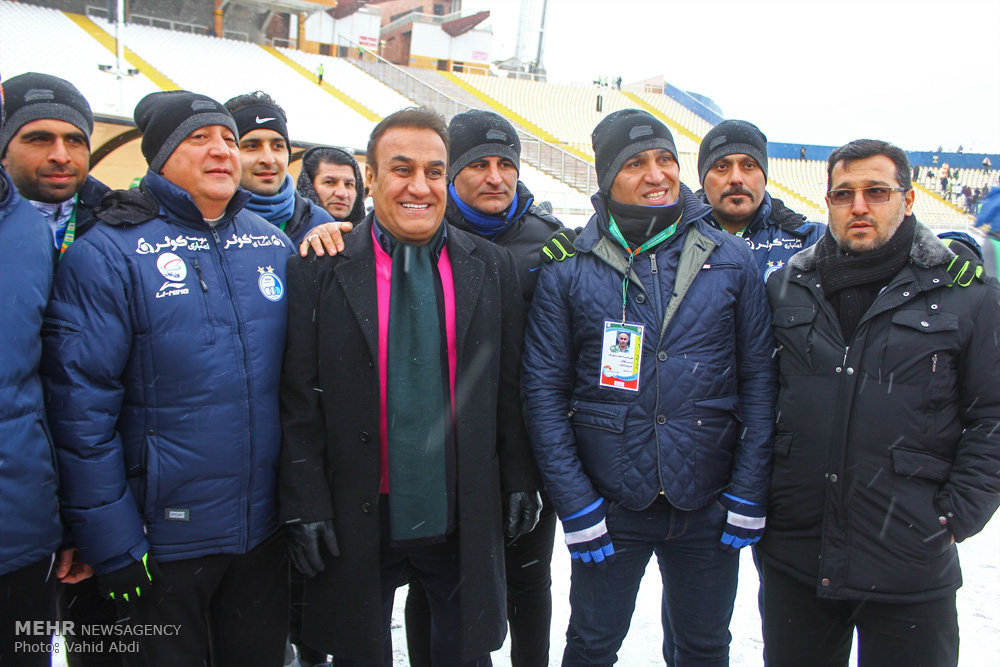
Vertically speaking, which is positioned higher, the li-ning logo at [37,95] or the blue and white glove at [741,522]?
the li-ning logo at [37,95]

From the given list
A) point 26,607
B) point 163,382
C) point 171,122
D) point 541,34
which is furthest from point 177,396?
point 541,34

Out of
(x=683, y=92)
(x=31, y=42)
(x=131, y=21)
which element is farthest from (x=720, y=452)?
(x=683, y=92)

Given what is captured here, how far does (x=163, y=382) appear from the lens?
6.19 ft

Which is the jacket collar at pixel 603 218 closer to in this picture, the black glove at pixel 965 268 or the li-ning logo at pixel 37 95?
the black glove at pixel 965 268

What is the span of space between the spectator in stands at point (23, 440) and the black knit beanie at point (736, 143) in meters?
2.57

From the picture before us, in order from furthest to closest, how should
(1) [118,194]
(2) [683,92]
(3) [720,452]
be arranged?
(2) [683,92] → (3) [720,452] → (1) [118,194]

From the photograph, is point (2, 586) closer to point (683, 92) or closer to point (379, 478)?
point (379, 478)

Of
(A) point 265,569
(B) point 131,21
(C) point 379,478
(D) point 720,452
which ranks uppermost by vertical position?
(B) point 131,21

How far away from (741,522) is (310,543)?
134 centimetres

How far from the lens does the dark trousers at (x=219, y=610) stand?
6.30 feet

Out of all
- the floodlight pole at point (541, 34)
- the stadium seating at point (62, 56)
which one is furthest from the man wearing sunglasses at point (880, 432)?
the floodlight pole at point (541, 34)

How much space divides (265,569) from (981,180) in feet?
99.6

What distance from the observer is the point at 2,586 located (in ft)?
5.76

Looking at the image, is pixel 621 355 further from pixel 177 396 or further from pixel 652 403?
pixel 177 396
